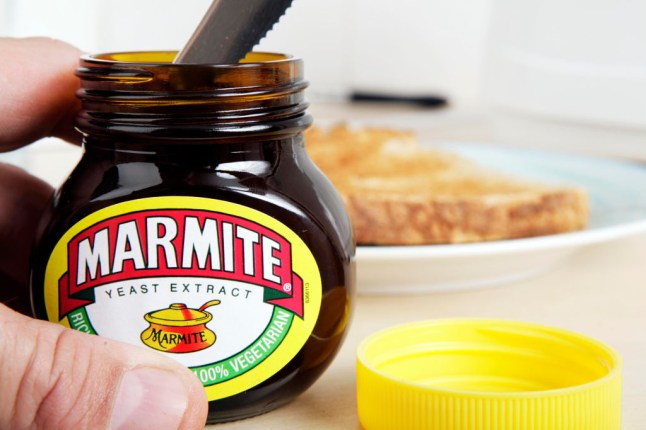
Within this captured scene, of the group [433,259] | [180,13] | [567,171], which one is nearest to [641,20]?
[567,171]

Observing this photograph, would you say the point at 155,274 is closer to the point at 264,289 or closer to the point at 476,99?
the point at 264,289

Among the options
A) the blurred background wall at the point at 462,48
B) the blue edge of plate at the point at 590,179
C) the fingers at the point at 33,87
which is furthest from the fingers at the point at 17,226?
the blurred background wall at the point at 462,48

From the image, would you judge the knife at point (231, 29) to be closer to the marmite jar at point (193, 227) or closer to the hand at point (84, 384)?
the marmite jar at point (193, 227)

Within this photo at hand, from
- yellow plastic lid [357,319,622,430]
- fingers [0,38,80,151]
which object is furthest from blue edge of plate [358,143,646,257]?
fingers [0,38,80,151]

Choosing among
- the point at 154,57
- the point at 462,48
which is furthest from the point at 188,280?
the point at 462,48

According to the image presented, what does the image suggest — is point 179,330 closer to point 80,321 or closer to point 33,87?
point 80,321

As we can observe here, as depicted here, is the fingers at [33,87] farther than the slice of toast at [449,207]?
No
